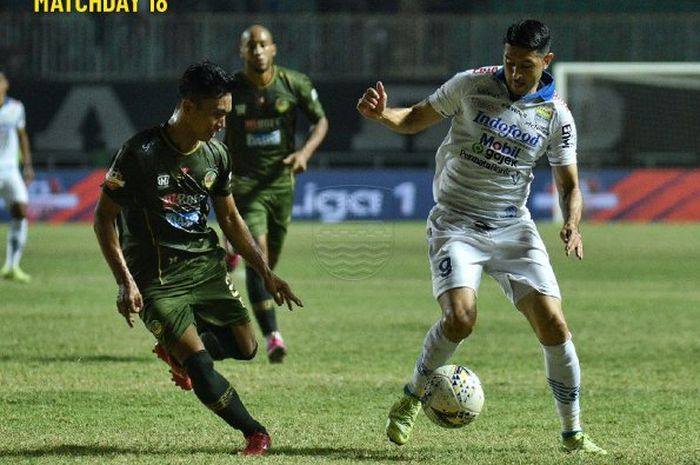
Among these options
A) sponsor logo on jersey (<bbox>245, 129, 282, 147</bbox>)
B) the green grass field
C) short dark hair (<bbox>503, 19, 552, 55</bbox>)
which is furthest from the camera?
sponsor logo on jersey (<bbox>245, 129, 282, 147</bbox>)

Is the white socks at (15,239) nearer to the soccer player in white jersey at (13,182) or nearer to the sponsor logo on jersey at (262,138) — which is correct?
the soccer player in white jersey at (13,182)

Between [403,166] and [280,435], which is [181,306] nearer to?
[280,435]

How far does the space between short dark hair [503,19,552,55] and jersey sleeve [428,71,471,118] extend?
406mm

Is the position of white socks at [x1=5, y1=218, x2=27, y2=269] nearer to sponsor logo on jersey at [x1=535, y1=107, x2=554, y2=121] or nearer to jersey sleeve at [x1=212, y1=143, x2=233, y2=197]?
jersey sleeve at [x1=212, y1=143, x2=233, y2=197]

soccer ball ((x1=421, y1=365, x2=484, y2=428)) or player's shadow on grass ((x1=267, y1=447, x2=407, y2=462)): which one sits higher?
soccer ball ((x1=421, y1=365, x2=484, y2=428))

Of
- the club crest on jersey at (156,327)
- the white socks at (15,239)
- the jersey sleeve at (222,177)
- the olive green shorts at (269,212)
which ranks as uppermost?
the jersey sleeve at (222,177)

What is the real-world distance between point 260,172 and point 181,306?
4.42 m

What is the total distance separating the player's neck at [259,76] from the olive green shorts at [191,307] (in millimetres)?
4254

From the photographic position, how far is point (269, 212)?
36.6 feet

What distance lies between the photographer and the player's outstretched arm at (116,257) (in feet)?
21.2

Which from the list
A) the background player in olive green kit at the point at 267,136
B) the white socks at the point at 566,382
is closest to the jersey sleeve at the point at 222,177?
the white socks at the point at 566,382

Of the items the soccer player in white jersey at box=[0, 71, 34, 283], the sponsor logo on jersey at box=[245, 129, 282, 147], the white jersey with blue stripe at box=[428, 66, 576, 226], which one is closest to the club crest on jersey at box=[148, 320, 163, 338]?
the white jersey with blue stripe at box=[428, 66, 576, 226]

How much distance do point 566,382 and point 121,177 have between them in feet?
7.81

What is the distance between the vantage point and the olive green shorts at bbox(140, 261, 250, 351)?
6730 millimetres
